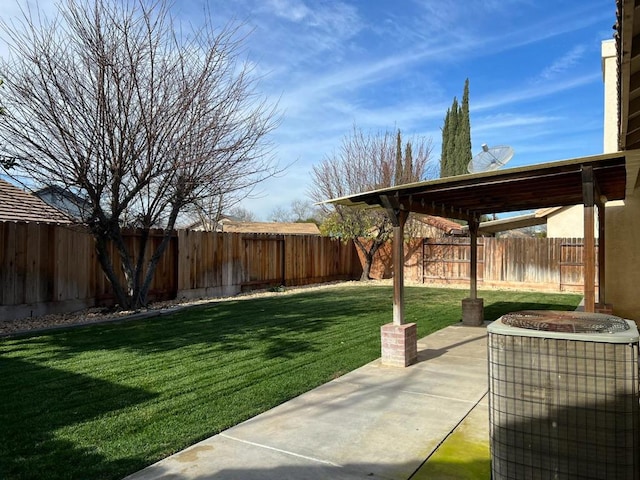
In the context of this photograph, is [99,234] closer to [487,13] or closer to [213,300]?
[213,300]

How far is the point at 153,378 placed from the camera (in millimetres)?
5145

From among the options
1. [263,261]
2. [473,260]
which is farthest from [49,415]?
[263,261]

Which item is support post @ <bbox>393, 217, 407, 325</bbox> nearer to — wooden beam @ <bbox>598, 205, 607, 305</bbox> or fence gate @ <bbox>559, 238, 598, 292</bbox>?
wooden beam @ <bbox>598, 205, 607, 305</bbox>

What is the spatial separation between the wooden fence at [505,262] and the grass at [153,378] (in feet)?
25.6

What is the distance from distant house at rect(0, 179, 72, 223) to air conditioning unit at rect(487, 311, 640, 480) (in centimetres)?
946

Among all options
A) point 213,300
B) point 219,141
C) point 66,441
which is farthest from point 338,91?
point 66,441

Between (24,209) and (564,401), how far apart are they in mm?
11864

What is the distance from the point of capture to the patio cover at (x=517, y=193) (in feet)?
15.9

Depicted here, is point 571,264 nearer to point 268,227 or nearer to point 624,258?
point 624,258

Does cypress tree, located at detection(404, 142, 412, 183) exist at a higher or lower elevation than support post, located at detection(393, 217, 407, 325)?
higher

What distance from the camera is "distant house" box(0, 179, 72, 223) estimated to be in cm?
1005

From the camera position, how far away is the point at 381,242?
1970cm

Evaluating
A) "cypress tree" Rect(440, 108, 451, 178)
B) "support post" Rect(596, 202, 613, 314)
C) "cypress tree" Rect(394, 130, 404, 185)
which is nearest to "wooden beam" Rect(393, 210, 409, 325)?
"support post" Rect(596, 202, 613, 314)

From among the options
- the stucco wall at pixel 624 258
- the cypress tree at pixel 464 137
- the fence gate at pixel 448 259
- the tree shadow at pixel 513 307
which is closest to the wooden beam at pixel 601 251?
the stucco wall at pixel 624 258
